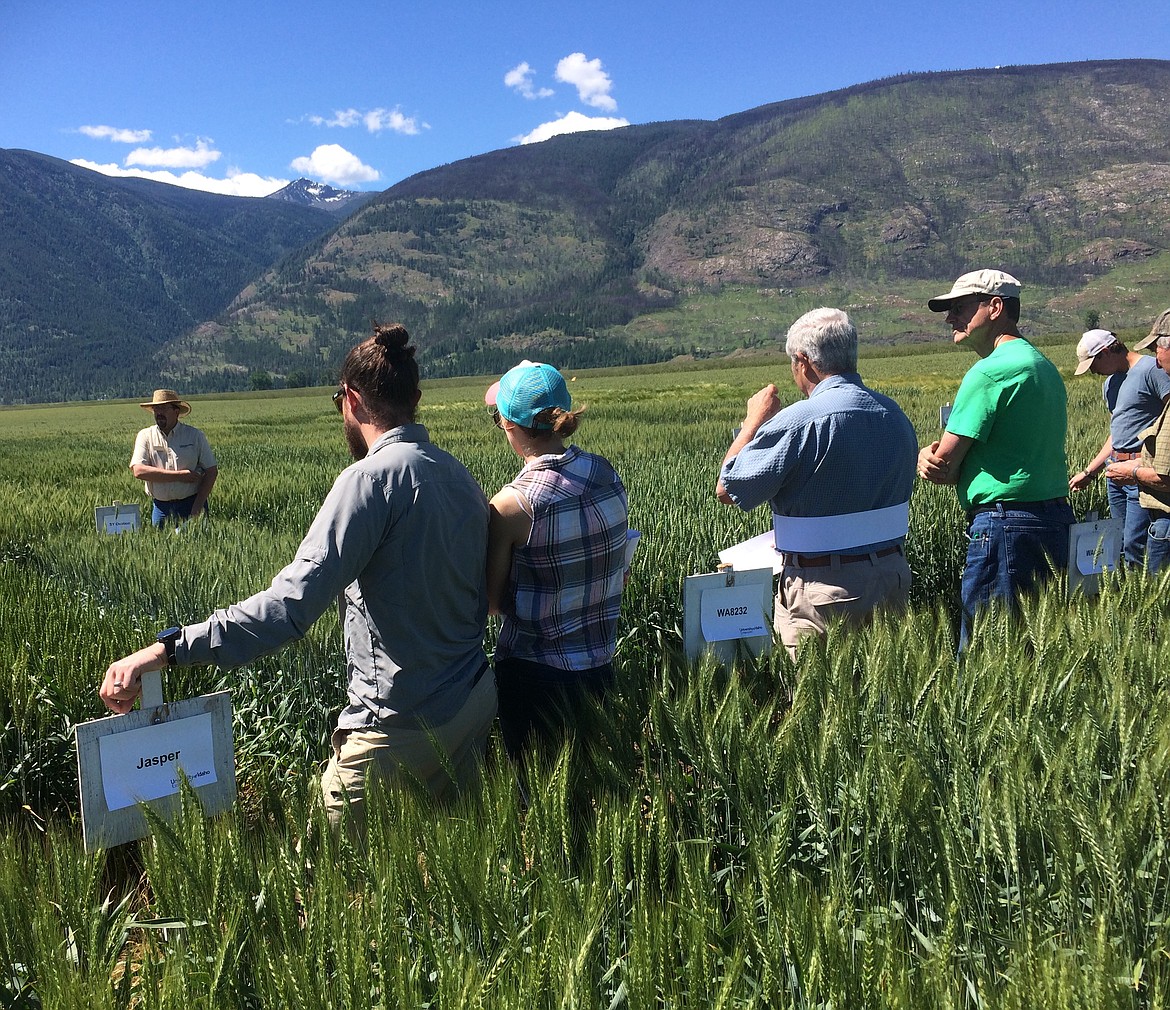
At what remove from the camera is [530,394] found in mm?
2416

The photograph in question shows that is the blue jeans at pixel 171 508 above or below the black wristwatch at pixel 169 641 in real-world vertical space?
below

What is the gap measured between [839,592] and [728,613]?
0.44 metres

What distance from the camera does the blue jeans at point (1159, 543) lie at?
421cm

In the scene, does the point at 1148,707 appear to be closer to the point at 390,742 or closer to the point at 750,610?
the point at 750,610

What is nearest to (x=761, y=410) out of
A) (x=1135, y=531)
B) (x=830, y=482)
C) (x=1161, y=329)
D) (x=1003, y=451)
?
(x=830, y=482)

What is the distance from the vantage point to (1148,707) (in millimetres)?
2010

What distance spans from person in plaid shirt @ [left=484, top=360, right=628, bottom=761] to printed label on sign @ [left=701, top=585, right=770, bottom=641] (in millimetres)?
378

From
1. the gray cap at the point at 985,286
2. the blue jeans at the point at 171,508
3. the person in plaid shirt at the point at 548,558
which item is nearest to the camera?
the person in plaid shirt at the point at 548,558

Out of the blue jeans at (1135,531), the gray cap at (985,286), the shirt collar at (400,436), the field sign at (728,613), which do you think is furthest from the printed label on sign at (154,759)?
the blue jeans at (1135,531)

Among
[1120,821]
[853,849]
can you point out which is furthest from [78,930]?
[1120,821]

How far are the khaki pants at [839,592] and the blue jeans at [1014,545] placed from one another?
609 mm

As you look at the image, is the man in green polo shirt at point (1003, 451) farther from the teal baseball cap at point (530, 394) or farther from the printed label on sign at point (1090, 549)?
the teal baseball cap at point (530, 394)

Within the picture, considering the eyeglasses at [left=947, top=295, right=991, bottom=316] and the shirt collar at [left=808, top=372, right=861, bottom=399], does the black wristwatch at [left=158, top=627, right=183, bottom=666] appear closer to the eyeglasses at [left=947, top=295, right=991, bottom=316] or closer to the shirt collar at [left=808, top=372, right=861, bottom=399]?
the shirt collar at [left=808, top=372, right=861, bottom=399]

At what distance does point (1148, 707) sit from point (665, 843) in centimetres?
124
